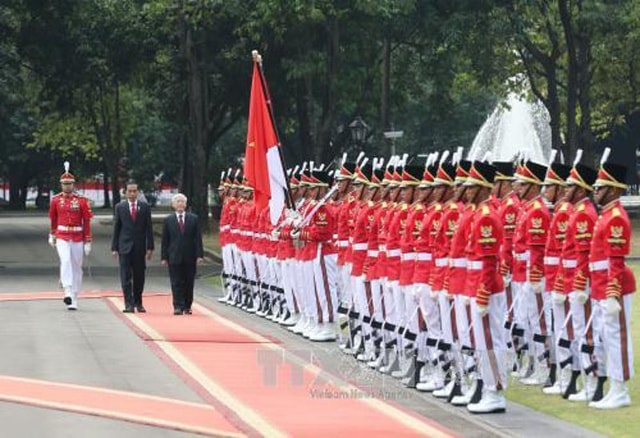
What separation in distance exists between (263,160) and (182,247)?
13.8ft

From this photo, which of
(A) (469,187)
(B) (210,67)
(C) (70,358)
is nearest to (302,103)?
(B) (210,67)

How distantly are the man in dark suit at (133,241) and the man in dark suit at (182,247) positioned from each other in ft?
1.16

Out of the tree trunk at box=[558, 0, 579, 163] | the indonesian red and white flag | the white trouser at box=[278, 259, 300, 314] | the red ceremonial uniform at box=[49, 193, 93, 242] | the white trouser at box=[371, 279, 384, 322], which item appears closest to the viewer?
the white trouser at box=[371, 279, 384, 322]

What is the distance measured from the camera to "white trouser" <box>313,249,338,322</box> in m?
22.2

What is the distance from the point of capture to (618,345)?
14867 millimetres

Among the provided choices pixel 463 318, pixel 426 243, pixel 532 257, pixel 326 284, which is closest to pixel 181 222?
pixel 326 284

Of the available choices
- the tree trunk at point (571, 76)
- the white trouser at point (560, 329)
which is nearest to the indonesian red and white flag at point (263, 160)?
the white trouser at point (560, 329)

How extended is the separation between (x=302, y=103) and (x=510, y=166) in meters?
36.0

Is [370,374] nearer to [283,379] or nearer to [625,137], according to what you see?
[283,379]

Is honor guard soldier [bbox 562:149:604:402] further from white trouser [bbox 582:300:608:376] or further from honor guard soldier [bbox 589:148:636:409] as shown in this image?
honor guard soldier [bbox 589:148:636:409]

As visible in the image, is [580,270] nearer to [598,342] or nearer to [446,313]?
[598,342]

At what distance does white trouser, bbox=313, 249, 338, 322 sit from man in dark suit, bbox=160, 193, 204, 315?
4666 millimetres

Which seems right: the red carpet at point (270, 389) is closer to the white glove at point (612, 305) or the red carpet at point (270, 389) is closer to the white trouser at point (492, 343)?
the white trouser at point (492, 343)

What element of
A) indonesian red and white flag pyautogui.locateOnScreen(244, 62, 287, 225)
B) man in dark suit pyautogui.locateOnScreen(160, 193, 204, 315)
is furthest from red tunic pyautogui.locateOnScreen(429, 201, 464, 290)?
man in dark suit pyautogui.locateOnScreen(160, 193, 204, 315)
